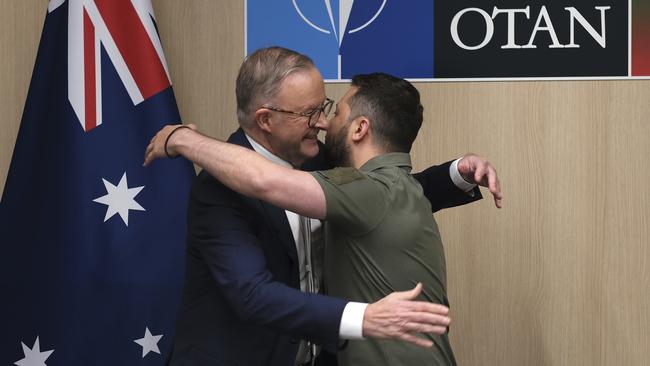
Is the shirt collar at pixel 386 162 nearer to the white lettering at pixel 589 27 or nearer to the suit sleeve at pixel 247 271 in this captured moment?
the suit sleeve at pixel 247 271

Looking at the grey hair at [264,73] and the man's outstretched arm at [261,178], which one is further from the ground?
the grey hair at [264,73]

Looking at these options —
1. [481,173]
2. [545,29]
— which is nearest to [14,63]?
[481,173]

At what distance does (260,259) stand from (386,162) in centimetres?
44

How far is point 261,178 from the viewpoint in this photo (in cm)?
172

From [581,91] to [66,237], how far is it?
173cm

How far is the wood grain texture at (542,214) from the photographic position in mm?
2715

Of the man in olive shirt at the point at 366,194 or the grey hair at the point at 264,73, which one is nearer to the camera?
the man in olive shirt at the point at 366,194

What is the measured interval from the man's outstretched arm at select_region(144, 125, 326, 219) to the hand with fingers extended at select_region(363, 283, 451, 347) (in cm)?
27

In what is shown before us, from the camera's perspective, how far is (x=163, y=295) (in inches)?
103

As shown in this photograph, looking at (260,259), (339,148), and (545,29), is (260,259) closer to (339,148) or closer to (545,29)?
(339,148)

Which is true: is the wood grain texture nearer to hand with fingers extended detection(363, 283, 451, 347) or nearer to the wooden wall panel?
the wooden wall panel

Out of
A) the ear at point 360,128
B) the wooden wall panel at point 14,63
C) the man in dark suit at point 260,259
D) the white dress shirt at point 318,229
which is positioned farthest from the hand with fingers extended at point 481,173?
the wooden wall panel at point 14,63

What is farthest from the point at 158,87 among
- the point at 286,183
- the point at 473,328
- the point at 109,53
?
the point at 473,328

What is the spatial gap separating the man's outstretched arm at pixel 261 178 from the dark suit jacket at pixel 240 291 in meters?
0.10
